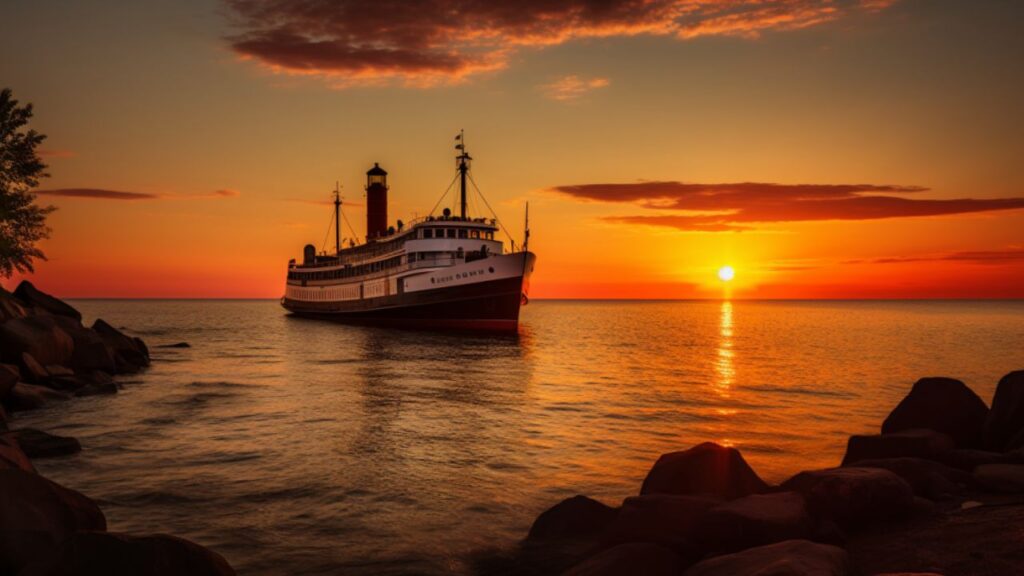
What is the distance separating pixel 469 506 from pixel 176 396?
56.3 feet

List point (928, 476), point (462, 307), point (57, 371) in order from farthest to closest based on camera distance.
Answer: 1. point (462, 307)
2. point (57, 371)
3. point (928, 476)

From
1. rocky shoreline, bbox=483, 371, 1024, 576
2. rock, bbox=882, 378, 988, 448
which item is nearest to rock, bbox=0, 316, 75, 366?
rocky shoreline, bbox=483, 371, 1024, 576

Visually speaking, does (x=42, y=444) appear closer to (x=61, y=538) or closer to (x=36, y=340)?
(x=61, y=538)

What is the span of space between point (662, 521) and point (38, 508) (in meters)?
6.64

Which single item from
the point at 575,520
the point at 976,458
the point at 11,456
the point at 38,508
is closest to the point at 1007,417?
the point at 976,458

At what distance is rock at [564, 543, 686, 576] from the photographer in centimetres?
627

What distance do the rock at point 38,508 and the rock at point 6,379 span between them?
14236 millimetres

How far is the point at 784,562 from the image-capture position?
5094 millimetres

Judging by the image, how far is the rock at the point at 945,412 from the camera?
36.8 ft

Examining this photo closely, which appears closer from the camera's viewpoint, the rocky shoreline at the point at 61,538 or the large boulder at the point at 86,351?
the rocky shoreline at the point at 61,538

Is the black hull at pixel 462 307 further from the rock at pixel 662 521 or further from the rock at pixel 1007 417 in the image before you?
the rock at pixel 662 521

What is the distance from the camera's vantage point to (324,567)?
8.46 metres

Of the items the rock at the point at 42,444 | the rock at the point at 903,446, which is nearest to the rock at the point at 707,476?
the rock at the point at 903,446

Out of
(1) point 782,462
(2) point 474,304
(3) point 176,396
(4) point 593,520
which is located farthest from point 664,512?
(2) point 474,304
